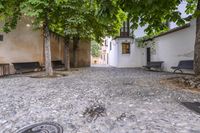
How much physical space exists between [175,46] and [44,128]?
40.0ft

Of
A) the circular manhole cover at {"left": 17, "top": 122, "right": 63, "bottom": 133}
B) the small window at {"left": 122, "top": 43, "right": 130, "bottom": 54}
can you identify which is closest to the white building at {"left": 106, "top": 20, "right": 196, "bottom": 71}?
the small window at {"left": 122, "top": 43, "right": 130, "bottom": 54}

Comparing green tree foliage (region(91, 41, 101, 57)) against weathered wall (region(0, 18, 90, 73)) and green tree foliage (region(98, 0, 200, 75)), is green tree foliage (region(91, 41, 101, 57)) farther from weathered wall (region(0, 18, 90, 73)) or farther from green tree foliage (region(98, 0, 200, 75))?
green tree foliage (region(98, 0, 200, 75))

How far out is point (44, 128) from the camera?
3.54 meters

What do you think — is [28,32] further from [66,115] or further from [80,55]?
[66,115]

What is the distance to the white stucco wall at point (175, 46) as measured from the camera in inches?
476

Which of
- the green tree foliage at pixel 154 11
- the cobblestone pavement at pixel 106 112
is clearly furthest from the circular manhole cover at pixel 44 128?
the green tree foliage at pixel 154 11

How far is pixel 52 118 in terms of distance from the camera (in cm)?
405

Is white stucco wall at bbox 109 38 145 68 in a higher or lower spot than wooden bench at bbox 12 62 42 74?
higher

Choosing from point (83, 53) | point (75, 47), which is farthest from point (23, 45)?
point (83, 53)

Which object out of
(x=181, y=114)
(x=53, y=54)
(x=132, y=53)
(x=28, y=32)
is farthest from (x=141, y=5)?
(x=132, y=53)

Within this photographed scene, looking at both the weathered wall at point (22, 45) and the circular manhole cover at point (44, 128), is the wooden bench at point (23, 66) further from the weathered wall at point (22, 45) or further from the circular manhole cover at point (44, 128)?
the circular manhole cover at point (44, 128)

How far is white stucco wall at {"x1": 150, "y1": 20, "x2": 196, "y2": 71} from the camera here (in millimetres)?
12094

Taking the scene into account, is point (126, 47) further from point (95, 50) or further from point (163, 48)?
point (95, 50)

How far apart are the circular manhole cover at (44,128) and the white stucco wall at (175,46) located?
10.6 metres
